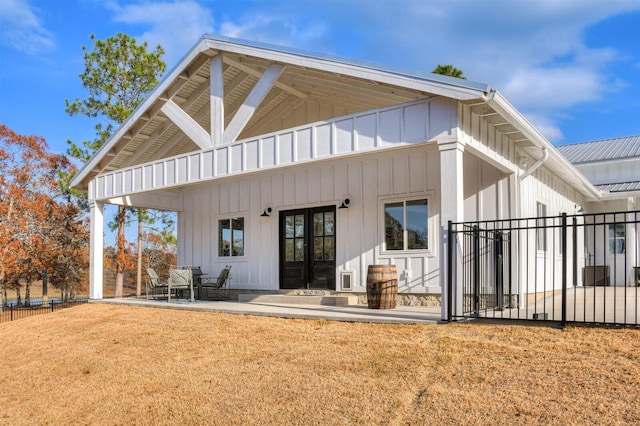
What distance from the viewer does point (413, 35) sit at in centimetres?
2320

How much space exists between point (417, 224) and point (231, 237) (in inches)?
221

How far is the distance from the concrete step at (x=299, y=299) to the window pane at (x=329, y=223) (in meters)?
1.59

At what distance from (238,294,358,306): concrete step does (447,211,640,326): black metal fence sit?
8.43 ft

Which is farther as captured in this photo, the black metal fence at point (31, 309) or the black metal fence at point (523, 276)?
the black metal fence at point (31, 309)

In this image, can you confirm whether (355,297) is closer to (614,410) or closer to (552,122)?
(614,410)

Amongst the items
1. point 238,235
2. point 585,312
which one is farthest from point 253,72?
point 585,312

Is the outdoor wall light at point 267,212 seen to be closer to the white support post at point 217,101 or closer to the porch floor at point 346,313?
the white support post at point 217,101

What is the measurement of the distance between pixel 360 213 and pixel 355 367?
598cm

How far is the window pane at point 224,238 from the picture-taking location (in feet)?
46.4

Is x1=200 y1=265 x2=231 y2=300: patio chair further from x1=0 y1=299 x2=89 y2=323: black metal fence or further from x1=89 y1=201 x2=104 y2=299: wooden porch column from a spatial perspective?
x1=0 y1=299 x2=89 y2=323: black metal fence

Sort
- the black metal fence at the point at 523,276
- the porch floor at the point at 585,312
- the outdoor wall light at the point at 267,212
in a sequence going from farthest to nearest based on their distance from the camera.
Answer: the outdoor wall light at the point at 267,212
the porch floor at the point at 585,312
the black metal fence at the point at 523,276

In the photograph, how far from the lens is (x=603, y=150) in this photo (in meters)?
21.1

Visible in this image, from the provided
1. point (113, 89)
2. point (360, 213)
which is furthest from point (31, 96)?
point (360, 213)

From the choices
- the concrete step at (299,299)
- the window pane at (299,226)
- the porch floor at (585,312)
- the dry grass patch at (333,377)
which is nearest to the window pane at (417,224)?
the concrete step at (299,299)
